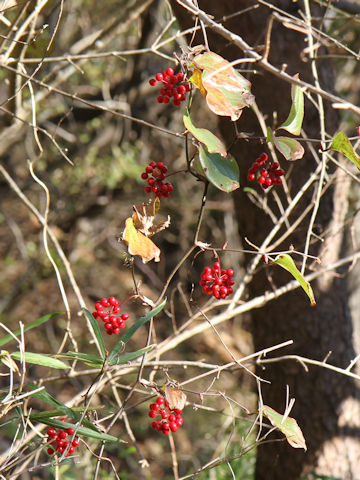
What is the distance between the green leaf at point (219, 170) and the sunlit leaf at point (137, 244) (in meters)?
0.17

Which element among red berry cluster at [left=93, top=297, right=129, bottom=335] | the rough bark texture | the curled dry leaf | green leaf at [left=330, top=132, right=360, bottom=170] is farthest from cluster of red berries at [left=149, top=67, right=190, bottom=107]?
the rough bark texture

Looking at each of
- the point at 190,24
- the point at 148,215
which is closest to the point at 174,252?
the point at 190,24

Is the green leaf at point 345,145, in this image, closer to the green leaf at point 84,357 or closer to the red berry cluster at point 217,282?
the red berry cluster at point 217,282

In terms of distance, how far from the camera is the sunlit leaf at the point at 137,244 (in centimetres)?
101

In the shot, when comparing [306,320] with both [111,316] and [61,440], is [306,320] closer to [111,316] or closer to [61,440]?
[111,316]

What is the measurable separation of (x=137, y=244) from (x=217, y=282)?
0.69 feet

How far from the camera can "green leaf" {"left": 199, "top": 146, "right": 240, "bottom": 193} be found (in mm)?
1087

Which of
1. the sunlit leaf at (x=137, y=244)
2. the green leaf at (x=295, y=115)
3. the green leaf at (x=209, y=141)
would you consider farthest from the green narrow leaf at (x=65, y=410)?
the green leaf at (x=295, y=115)

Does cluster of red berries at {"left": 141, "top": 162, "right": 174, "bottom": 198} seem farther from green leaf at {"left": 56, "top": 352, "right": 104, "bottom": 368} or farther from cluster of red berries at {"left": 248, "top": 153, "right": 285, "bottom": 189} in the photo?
green leaf at {"left": 56, "top": 352, "right": 104, "bottom": 368}

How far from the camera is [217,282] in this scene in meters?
1.16

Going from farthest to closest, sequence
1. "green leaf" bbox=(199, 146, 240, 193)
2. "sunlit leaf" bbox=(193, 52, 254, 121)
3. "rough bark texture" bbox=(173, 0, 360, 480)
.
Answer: "rough bark texture" bbox=(173, 0, 360, 480) < "green leaf" bbox=(199, 146, 240, 193) < "sunlit leaf" bbox=(193, 52, 254, 121)

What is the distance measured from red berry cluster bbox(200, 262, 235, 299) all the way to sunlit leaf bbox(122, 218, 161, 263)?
160mm

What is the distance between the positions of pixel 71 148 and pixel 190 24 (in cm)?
248

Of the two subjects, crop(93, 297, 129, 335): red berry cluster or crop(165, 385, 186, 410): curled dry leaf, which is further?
crop(93, 297, 129, 335): red berry cluster
